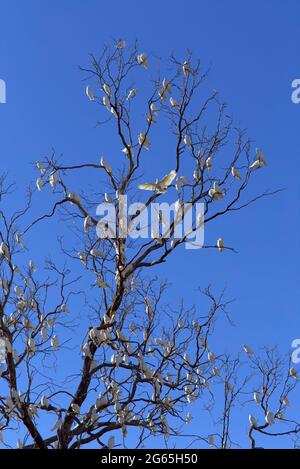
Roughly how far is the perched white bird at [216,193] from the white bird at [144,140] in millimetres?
564

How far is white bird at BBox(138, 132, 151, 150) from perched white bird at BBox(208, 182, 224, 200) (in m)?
0.56

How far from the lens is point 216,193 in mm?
4793

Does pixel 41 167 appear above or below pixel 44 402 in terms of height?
above

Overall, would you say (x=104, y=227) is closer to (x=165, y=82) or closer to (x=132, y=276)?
(x=132, y=276)

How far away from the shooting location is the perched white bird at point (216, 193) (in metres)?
4.79

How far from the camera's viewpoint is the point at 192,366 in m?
5.02

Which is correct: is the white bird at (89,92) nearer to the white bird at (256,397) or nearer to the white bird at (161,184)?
the white bird at (161,184)

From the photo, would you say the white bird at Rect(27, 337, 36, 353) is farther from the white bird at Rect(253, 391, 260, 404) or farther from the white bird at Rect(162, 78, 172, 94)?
the white bird at Rect(162, 78, 172, 94)

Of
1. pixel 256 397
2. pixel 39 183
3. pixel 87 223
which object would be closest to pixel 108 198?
pixel 87 223

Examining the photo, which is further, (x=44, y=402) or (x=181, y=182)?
(x=181, y=182)

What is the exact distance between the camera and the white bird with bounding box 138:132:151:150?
491cm

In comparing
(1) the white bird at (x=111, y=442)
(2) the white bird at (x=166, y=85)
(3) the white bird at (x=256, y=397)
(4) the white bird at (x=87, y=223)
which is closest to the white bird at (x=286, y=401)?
(3) the white bird at (x=256, y=397)

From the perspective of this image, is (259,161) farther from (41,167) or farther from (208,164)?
(41,167)

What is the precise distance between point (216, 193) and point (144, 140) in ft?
2.13
